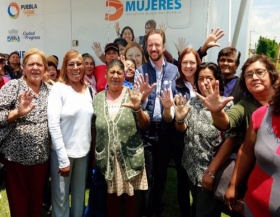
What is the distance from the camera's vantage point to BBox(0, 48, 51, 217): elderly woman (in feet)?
8.18

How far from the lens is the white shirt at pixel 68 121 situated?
2580 mm

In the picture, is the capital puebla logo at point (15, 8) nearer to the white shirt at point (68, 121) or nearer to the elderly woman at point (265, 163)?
the white shirt at point (68, 121)

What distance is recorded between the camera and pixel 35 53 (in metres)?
2.64

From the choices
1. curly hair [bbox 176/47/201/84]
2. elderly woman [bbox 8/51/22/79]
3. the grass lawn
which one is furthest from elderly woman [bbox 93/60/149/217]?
elderly woman [bbox 8/51/22/79]

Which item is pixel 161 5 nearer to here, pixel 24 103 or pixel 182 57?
pixel 182 57

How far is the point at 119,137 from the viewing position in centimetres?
260

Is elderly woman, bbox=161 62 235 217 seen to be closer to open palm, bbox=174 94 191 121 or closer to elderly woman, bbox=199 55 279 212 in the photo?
open palm, bbox=174 94 191 121

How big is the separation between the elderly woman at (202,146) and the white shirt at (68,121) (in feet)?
2.90

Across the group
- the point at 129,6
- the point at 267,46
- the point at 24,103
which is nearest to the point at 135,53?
the point at 129,6

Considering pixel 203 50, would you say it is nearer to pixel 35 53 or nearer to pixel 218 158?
pixel 218 158

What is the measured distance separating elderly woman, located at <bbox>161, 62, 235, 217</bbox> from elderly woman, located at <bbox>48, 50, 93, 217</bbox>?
35.8 inches

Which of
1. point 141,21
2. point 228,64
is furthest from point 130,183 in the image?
point 141,21

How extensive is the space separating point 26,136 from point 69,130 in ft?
1.24

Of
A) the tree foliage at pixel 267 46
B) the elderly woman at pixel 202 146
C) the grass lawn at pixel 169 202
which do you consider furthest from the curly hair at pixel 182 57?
the tree foliage at pixel 267 46
